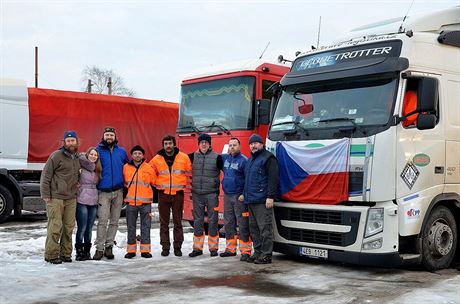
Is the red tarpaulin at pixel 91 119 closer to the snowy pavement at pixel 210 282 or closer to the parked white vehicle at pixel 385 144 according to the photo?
the snowy pavement at pixel 210 282

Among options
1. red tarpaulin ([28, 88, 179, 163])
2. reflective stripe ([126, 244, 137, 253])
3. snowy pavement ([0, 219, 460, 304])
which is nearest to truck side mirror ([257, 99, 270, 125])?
snowy pavement ([0, 219, 460, 304])

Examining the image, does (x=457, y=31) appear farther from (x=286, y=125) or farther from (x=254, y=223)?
(x=254, y=223)

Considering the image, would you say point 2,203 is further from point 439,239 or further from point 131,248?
point 439,239

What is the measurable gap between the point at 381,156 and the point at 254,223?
221 centimetres

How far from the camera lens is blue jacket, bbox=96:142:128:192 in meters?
8.62

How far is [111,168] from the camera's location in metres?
8.64

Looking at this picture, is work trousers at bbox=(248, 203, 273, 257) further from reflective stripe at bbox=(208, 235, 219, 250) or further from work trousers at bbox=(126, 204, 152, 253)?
work trousers at bbox=(126, 204, 152, 253)

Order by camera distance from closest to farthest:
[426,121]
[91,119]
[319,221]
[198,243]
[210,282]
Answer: [210,282]
[426,121]
[319,221]
[198,243]
[91,119]

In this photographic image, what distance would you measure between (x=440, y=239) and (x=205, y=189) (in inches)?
138

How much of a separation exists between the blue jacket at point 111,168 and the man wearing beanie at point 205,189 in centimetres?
117

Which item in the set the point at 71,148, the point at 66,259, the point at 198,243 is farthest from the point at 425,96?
the point at 66,259

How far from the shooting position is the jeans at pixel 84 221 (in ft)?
28.0

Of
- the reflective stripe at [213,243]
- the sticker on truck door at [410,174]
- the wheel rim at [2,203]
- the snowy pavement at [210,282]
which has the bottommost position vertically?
the snowy pavement at [210,282]

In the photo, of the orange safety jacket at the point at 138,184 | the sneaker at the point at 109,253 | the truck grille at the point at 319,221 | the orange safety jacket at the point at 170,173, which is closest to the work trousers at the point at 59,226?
the sneaker at the point at 109,253
